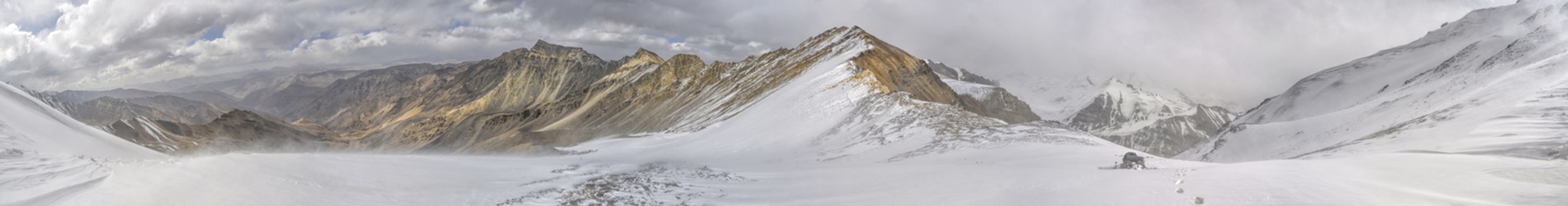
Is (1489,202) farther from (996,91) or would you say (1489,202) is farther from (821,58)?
(996,91)

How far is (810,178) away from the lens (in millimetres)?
32875

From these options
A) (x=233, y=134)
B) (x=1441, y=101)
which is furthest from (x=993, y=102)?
(x=233, y=134)

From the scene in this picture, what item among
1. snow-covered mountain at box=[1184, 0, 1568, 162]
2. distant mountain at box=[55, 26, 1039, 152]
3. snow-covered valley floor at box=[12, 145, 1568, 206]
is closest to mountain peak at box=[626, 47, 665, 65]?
distant mountain at box=[55, 26, 1039, 152]

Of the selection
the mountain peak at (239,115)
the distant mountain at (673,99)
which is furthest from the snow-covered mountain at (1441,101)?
the mountain peak at (239,115)

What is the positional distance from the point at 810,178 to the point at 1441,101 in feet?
172

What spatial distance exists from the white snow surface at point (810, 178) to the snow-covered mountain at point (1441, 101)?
1055 centimetres

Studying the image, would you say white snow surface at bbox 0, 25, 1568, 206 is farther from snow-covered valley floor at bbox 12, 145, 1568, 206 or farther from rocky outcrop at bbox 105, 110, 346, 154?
rocky outcrop at bbox 105, 110, 346, 154

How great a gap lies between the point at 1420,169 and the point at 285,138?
676 ft

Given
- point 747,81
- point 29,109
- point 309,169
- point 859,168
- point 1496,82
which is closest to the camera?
point 29,109

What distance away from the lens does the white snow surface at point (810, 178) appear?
1460 centimetres

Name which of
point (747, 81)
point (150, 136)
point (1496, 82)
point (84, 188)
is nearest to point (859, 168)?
point (84, 188)

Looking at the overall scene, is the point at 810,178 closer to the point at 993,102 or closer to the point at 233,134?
the point at 993,102

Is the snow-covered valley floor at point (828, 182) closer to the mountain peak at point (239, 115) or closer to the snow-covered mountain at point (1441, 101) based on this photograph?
the snow-covered mountain at point (1441, 101)

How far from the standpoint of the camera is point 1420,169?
811 inches
